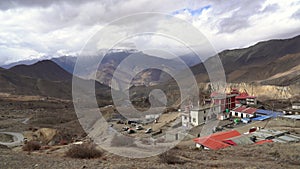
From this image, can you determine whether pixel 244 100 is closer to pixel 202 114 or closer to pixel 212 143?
pixel 202 114

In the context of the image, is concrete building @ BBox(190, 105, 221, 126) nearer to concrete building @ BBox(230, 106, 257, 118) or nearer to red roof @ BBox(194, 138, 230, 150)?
concrete building @ BBox(230, 106, 257, 118)

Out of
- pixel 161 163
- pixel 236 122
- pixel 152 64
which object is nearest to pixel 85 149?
pixel 161 163

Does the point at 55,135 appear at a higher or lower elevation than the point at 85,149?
lower

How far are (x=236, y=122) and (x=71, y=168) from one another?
92.2ft

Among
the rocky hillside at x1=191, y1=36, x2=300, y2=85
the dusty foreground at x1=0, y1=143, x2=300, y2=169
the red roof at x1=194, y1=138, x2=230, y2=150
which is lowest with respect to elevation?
the red roof at x1=194, y1=138, x2=230, y2=150

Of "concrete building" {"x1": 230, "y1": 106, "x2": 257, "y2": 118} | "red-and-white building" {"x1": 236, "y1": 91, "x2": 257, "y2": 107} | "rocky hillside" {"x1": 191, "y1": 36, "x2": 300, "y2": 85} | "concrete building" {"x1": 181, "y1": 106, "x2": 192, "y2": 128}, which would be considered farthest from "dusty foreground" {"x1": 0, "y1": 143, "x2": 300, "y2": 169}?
"rocky hillside" {"x1": 191, "y1": 36, "x2": 300, "y2": 85}

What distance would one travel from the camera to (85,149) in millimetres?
12594

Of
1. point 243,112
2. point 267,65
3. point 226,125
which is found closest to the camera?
point 226,125

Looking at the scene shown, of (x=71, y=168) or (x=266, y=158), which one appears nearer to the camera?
(x=71, y=168)

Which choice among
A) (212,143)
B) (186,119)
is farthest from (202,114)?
(212,143)

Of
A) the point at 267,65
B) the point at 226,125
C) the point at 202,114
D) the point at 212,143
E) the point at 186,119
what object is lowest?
the point at 226,125

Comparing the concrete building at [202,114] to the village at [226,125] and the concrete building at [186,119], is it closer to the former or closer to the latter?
the village at [226,125]

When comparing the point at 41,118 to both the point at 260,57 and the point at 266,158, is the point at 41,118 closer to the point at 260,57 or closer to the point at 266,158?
the point at 266,158

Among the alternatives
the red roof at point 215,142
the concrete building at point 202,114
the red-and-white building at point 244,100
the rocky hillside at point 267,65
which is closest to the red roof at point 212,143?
the red roof at point 215,142
